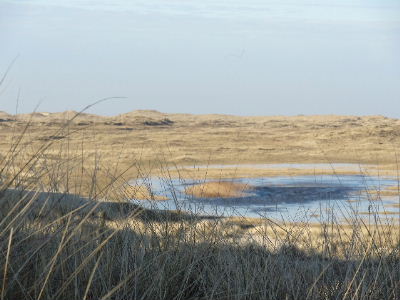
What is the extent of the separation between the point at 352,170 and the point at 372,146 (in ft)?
37.1

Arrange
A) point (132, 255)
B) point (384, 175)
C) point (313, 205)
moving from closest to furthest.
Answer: point (132, 255) → point (313, 205) → point (384, 175)

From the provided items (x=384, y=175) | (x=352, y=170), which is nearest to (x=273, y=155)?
(x=352, y=170)

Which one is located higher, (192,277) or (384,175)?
(192,277)

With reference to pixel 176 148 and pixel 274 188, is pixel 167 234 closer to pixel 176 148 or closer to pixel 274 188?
pixel 274 188

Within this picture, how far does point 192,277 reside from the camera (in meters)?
3.33

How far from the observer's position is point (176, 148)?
31750mm

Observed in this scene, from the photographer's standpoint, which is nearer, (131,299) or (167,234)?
(131,299)

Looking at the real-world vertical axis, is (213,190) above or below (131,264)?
below

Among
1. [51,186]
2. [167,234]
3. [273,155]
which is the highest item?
[51,186]

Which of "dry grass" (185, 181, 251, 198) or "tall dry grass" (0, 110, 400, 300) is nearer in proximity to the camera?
"tall dry grass" (0, 110, 400, 300)

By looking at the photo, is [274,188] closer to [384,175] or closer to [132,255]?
[384,175]

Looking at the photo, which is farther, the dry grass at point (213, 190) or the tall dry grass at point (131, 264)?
the dry grass at point (213, 190)

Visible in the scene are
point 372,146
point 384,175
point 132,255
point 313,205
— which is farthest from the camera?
point 372,146

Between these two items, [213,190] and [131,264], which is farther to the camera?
[213,190]
